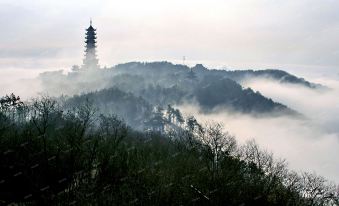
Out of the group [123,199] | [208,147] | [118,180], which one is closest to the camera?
[123,199]

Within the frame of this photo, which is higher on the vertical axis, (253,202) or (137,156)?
(137,156)

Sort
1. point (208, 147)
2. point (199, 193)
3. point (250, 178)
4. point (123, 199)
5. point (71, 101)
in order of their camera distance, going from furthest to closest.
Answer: point (71, 101), point (208, 147), point (250, 178), point (199, 193), point (123, 199)

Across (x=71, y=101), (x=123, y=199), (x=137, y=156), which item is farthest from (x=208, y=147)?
(x=71, y=101)

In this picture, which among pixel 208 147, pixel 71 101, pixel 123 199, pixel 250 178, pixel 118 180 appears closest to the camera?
pixel 123 199

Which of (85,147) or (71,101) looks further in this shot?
(71,101)

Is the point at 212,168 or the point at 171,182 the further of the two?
the point at 212,168

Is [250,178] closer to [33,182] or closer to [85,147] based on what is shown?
[85,147]

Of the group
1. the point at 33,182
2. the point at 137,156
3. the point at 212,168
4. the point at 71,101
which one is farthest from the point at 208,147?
the point at 71,101

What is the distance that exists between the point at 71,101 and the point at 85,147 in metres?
121

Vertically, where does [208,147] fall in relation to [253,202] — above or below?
above

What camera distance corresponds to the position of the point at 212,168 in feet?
168

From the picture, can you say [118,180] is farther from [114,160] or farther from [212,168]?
[212,168]

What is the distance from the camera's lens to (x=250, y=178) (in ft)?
164

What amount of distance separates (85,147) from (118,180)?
884 centimetres
